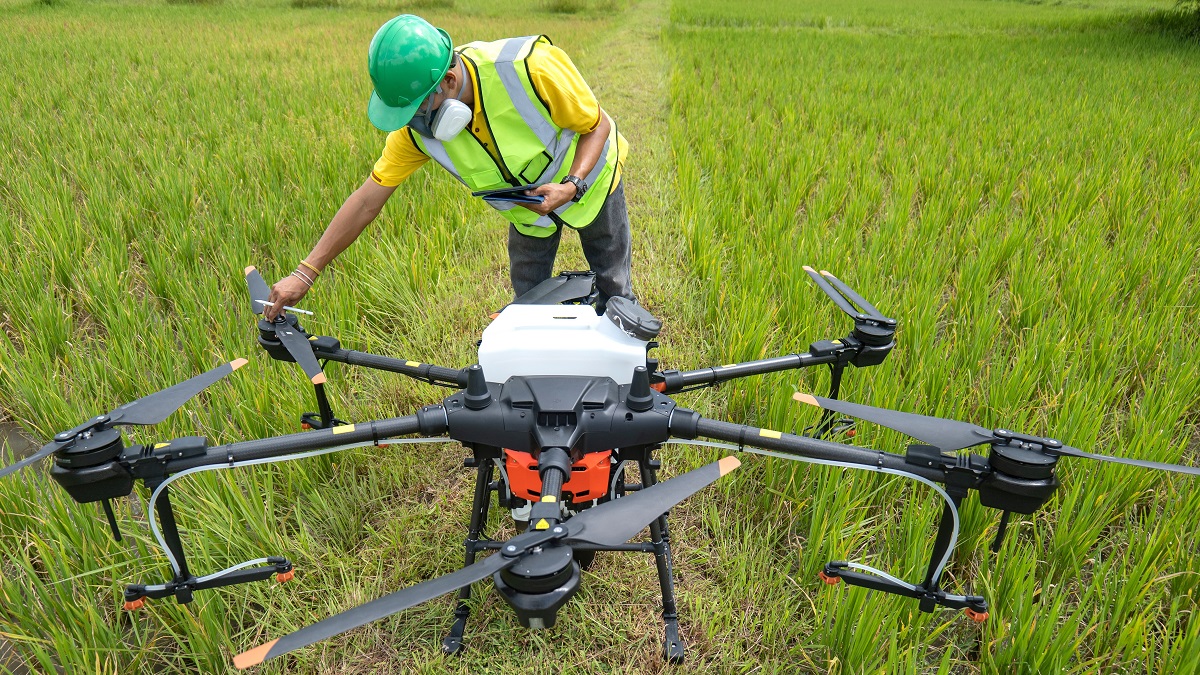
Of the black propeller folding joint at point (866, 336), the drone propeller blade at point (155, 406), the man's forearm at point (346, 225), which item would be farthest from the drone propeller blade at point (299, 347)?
the black propeller folding joint at point (866, 336)

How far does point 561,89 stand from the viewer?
183 cm

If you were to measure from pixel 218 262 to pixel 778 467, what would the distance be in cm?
264

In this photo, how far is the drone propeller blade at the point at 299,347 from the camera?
1.41 meters

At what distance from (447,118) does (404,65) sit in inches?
6.6

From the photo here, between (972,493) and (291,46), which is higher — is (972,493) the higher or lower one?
the lower one

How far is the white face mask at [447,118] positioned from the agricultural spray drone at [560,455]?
57 centimetres

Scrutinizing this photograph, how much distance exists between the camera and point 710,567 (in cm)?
171

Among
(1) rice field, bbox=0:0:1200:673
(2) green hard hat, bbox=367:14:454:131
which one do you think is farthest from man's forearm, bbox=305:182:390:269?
(1) rice field, bbox=0:0:1200:673

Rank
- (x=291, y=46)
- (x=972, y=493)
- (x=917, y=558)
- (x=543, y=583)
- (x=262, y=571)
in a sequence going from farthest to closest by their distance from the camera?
(x=291, y=46) → (x=972, y=493) → (x=917, y=558) → (x=262, y=571) → (x=543, y=583)

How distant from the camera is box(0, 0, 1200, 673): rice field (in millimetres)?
1438

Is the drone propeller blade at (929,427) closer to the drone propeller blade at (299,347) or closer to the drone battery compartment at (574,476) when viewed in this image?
the drone battery compartment at (574,476)

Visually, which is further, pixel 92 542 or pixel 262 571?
pixel 92 542

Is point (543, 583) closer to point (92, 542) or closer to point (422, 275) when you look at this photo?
point (92, 542)

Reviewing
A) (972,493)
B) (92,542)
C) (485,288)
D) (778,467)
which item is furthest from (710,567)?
(485,288)
